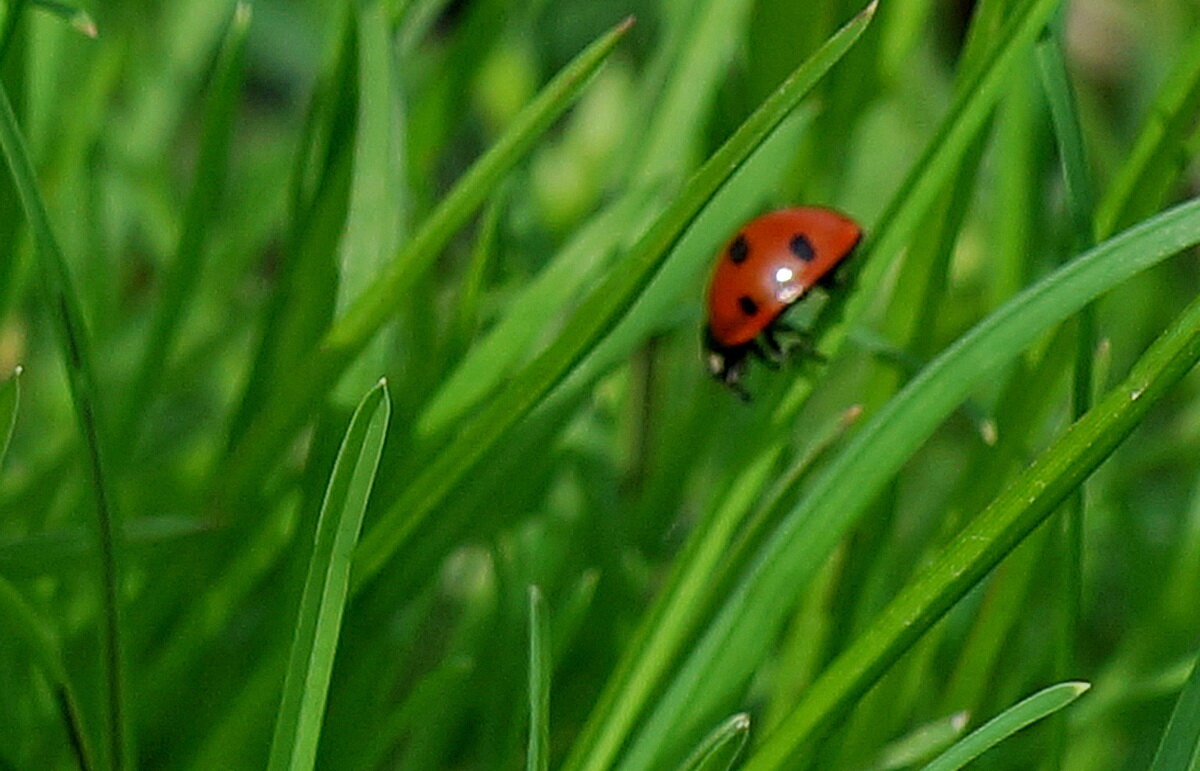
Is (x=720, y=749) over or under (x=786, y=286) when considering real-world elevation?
under

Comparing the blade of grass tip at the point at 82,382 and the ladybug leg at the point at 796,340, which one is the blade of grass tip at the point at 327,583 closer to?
the blade of grass tip at the point at 82,382

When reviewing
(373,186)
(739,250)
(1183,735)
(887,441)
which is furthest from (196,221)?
(1183,735)

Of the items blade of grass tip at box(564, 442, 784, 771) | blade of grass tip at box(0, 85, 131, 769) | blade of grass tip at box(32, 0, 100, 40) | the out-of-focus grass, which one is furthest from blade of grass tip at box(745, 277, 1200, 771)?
blade of grass tip at box(32, 0, 100, 40)

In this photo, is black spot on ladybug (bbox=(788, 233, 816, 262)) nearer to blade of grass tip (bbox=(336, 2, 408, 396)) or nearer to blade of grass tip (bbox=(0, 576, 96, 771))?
blade of grass tip (bbox=(336, 2, 408, 396))

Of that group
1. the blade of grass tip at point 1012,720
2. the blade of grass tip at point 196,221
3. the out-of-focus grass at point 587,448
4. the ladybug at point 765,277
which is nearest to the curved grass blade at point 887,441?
the out-of-focus grass at point 587,448

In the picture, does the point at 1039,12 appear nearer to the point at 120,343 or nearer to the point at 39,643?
the point at 39,643

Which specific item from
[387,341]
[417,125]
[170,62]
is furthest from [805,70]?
[170,62]

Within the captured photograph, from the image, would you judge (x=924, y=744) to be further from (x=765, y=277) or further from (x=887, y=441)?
(x=765, y=277)
